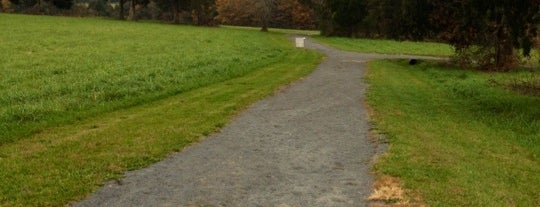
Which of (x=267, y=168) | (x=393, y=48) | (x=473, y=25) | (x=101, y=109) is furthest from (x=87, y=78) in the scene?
(x=393, y=48)

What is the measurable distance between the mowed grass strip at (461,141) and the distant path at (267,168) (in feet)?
2.33

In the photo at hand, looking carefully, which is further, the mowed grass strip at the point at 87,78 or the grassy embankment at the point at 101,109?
the mowed grass strip at the point at 87,78

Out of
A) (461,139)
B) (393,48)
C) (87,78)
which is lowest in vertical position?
(393,48)

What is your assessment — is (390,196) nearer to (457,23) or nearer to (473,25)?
(473,25)

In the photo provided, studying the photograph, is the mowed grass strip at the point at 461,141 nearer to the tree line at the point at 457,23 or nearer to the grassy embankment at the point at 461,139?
the grassy embankment at the point at 461,139

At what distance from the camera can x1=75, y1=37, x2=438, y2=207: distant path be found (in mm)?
6766

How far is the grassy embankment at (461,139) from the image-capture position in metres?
7.38

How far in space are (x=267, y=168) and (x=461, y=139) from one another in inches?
185

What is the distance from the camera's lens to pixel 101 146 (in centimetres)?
931

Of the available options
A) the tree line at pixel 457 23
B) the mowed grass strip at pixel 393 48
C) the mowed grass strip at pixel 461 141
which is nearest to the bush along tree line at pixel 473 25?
the tree line at pixel 457 23

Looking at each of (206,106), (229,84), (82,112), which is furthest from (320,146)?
(229,84)

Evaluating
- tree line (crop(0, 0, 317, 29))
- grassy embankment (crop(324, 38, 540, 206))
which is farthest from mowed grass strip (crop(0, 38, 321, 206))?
tree line (crop(0, 0, 317, 29))

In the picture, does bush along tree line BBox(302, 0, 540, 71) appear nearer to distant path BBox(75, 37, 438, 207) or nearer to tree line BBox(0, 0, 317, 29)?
distant path BBox(75, 37, 438, 207)

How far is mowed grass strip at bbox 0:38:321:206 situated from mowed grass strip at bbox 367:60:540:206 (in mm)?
3700
